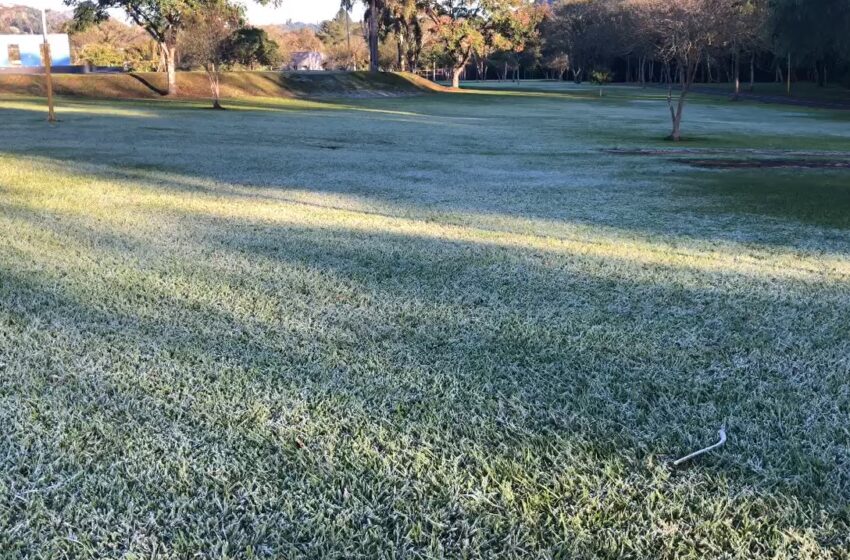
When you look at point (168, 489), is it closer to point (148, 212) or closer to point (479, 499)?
point (479, 499)

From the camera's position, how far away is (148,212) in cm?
607

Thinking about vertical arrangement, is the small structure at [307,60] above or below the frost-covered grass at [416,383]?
above

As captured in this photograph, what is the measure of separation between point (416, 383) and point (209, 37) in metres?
30.4

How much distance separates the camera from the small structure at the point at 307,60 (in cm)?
9956

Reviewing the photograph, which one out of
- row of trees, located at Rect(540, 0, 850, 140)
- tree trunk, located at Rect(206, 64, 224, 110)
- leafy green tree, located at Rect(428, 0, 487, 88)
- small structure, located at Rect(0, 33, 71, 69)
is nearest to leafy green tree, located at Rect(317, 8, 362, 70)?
leafy green tree, located at Rect(428, 0, 487, 88)

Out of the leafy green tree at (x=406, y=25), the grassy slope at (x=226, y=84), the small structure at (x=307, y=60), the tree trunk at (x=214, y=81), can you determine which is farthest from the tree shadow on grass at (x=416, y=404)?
the small structure at (x=307, y=60)

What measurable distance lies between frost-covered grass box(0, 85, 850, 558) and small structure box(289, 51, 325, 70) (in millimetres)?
98540

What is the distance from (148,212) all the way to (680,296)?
4388 millimetres

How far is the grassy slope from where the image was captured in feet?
113

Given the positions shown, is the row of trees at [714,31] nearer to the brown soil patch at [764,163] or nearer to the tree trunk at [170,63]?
the brown soil patch at [764,163]

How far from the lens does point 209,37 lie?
29.8 m

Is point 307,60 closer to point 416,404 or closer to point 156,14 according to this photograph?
point 156,14

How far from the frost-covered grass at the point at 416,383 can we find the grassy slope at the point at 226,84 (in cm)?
3206

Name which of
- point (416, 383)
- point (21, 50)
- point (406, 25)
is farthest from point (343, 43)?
point (416, 383)
